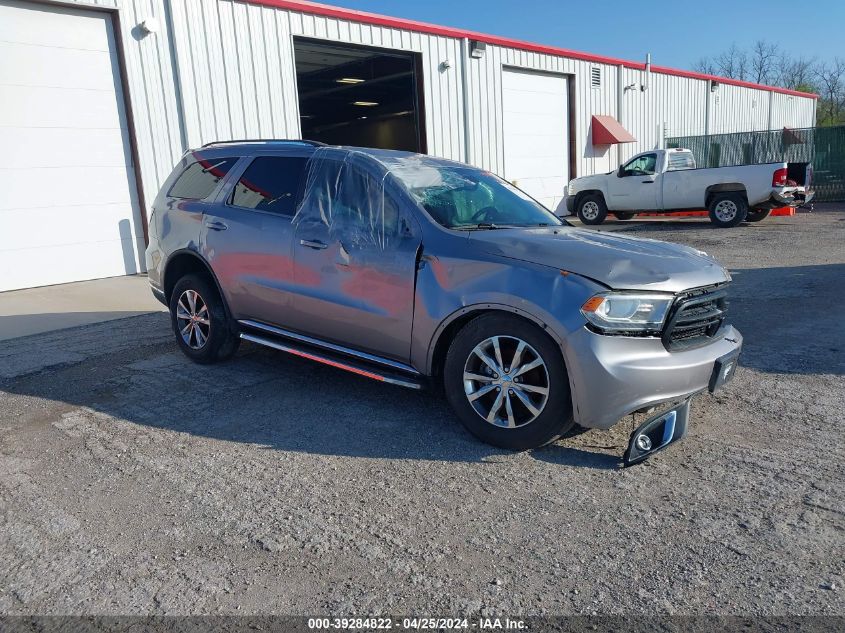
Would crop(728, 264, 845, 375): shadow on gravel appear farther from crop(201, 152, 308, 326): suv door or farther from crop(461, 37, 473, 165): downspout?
crop(461, 37, 473, 165): downspout

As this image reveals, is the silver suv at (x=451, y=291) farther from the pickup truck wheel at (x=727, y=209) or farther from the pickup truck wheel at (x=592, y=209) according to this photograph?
the pickup truck wheel at (x=592, y=209)

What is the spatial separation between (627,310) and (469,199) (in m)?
1.66

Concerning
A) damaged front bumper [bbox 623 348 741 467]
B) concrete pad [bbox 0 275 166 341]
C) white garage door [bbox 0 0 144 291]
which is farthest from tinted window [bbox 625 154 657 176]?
damaged front bumper [bbox 623 348 741 467]

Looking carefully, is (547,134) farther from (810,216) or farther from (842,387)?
(842,387)

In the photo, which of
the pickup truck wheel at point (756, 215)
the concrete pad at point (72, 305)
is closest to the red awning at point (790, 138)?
the pickup truck wheel at point (756, 215)

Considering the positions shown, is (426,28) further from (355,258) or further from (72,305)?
(355,258)

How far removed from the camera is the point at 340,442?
4.51 meters

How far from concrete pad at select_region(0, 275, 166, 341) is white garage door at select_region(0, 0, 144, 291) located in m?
0.52

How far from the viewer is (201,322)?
6156 mm

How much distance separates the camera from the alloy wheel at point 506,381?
4109mm

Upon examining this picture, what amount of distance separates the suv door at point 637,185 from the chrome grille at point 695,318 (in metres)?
14.3

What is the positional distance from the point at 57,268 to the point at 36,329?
337 centimetres

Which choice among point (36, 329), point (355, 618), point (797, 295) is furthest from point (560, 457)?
point (36, 329)

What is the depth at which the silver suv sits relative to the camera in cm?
397
